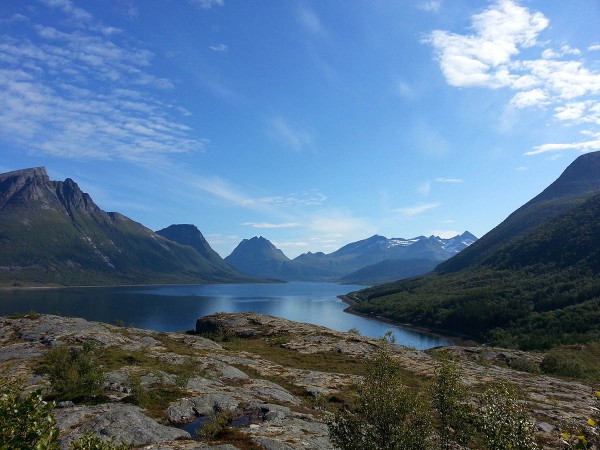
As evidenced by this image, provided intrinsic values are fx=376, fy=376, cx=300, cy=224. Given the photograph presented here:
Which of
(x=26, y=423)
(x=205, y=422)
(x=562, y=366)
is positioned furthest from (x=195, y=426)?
(x=562, y=366)

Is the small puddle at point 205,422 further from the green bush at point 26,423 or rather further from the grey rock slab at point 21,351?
the grey rock slab at point 21,351

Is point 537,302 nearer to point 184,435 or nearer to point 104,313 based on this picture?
point 184,435

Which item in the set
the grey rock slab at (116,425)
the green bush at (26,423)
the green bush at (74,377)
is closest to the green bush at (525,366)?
the grey rock slab at (116,425)

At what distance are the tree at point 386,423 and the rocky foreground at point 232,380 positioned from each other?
5851 millimetres

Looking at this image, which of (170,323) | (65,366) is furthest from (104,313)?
(65,366)

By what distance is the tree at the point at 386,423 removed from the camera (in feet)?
44.4

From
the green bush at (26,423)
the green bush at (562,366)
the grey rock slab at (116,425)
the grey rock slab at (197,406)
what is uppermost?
the green bush at (26,423)

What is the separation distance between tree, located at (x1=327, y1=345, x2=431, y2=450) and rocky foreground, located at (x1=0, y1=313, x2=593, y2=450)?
585 cm

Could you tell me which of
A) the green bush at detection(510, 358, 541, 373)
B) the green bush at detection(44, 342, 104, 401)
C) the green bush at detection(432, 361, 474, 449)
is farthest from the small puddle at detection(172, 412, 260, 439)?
the green bush at detection(510, 358, 541, 373)

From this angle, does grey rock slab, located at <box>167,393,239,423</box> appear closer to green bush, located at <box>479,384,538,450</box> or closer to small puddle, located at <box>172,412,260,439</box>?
small puddle, located at <box>172,412,260,439</box>

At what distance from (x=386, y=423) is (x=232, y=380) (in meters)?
28.5

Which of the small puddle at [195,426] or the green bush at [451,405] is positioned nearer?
the green bush at [451,405]

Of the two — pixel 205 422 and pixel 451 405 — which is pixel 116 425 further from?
pixel 451 405

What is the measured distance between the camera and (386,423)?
551 inches
